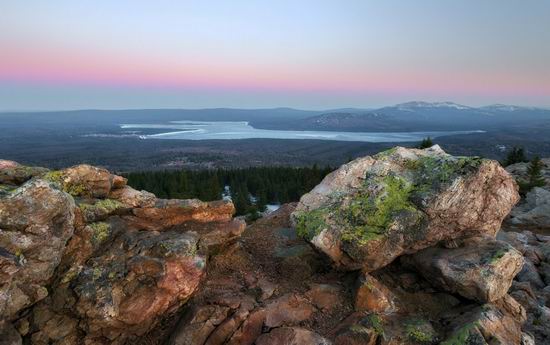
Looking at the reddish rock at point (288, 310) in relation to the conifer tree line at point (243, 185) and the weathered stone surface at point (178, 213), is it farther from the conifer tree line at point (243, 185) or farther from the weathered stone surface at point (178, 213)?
the conifer tree line at point (243, 185)

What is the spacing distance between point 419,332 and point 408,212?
4605 millimetres

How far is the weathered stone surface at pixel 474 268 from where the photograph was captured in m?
14.6

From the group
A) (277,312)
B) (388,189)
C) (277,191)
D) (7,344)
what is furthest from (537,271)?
(277,191)

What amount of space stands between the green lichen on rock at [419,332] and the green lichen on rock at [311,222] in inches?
188

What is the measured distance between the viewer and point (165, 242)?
13906 millimetres

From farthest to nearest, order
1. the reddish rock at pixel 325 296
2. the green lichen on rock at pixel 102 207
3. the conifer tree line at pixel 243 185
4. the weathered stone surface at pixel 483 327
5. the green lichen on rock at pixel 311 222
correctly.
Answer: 1. the conifer tree line at pixel 243 185
2. the green lichen on rock at pixel 311 222
3. the reddish rock at pixel 325 296
4. the green lichen on rock at pixel 102 207
5. the weathered stone surface at pixel 483 327

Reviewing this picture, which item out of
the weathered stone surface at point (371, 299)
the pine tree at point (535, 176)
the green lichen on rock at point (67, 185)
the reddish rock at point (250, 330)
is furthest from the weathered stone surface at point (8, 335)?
the pine tree at point (535, 176)

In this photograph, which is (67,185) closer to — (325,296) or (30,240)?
(30,240)

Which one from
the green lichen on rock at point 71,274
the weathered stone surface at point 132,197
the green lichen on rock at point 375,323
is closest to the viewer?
the green lichen on rock at point 71,274

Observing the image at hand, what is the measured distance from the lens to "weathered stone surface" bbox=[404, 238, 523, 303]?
573 inches

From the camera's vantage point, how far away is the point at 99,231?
44.7 ft

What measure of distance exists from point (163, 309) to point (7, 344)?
4.35m

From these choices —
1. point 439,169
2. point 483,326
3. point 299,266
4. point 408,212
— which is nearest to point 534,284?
point 439,169

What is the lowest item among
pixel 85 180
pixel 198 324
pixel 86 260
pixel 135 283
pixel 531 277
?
pixel 531 277
